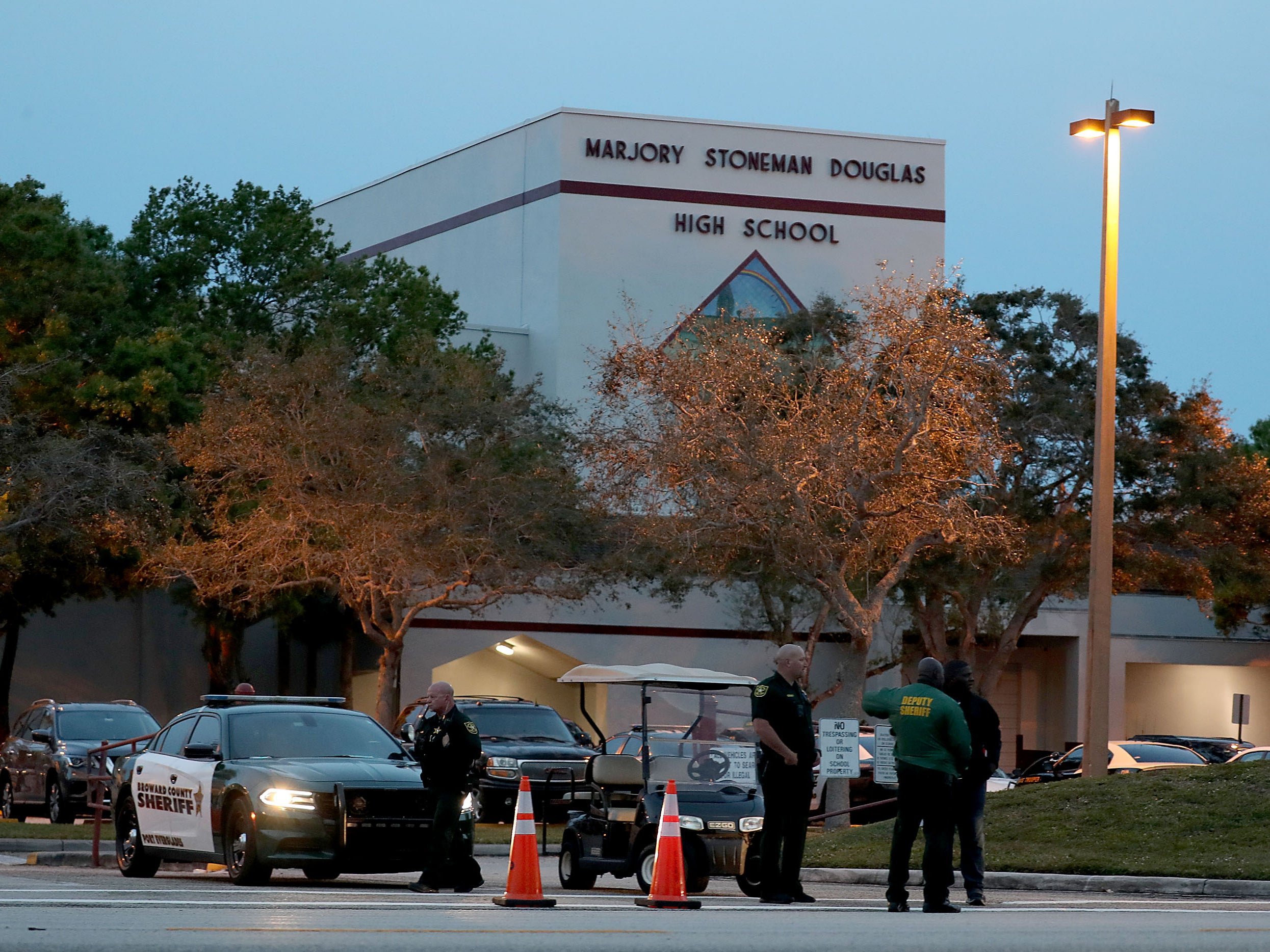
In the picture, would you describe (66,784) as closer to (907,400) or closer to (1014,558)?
(907,400)

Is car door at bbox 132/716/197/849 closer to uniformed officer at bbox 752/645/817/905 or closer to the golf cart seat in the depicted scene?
the golf cart seat

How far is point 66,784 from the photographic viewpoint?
25656 mm

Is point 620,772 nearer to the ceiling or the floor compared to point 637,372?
nearer to the floor

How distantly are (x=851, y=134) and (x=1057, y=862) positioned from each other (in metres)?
41.1

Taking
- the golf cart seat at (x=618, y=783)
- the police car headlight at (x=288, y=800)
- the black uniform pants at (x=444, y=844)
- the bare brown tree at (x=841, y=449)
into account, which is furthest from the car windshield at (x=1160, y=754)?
the police car headlight at (x=288, y=800)

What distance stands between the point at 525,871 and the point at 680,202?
4288 centimetres

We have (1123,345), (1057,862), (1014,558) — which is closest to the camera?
(1057,862)

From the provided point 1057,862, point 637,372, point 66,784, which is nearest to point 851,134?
point 637,372

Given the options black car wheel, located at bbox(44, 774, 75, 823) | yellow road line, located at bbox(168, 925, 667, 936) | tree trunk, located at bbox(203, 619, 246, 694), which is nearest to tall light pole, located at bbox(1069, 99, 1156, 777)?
yellow road line, located at bbox(168, 925, 667, 936)

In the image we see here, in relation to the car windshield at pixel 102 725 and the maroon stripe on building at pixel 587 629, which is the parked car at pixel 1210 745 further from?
the car windshield at pixel 102 725

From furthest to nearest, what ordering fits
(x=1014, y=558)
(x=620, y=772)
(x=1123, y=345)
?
(x=1123, y=345) < (x=1014, y=558) < (x=620, y=772)

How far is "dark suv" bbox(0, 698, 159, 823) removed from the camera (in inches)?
1014

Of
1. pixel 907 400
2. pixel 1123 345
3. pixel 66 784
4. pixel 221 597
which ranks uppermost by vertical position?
pixel 1123 345

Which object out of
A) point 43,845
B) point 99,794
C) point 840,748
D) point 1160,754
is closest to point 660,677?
point 99,794
